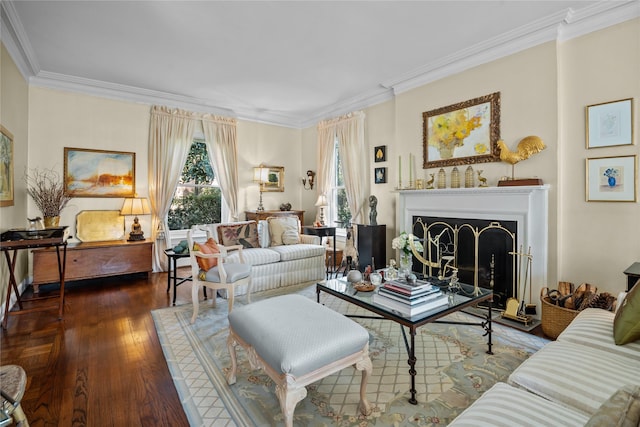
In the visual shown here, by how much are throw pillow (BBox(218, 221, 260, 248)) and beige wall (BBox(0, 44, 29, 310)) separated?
215cm

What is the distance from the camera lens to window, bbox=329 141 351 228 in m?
5.72

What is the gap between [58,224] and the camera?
423 centimetres

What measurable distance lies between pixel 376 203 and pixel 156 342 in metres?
3.33

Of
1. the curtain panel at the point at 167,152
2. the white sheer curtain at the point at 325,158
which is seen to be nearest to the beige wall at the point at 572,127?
the white sheer curtain at the point at 325,158

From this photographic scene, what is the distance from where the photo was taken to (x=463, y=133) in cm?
369

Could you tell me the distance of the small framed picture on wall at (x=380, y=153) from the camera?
188 inches

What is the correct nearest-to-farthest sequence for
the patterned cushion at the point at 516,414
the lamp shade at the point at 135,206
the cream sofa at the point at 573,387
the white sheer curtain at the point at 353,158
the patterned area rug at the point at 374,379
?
the cream sofa at the point at 573,387, the patterned cushion at the point at 516,414, the patterned area rug at the point at 374,379, the lamp shade at the point at 135,206, the white sheer curtain at the point at 353,158

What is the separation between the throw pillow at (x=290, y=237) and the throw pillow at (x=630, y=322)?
353 centimetres

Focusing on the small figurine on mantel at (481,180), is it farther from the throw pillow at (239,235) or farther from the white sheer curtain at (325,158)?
the throw pillow at (239,235)

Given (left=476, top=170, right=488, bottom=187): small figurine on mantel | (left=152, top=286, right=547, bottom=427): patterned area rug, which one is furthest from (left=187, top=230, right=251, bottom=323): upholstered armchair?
(left=476, top=170, right=488, bottom=187): small figurine on mantel

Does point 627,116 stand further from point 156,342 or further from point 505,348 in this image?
point 156,342

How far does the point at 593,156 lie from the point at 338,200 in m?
3.73

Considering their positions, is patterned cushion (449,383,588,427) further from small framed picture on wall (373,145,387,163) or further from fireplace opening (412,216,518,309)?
small framed picture on wall (373,145,387,163)

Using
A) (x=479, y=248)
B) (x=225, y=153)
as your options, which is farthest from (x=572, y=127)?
(x=225, y=153)
